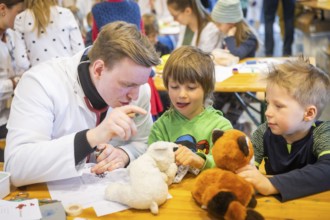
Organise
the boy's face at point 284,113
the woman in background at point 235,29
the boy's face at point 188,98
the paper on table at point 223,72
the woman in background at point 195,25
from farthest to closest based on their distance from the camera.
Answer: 1. the woman in background at point 195,25
2. the woman in background at point 235,29
3. the paper on table at point 223,72
4. the boy's face at point 188,98
5. the boy's face at point 284,113

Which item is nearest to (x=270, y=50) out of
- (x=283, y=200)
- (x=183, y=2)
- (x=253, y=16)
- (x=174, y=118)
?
(x=253, y=16)

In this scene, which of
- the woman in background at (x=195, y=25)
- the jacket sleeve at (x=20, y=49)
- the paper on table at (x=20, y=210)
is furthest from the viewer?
the woman in background at (x=195, y=25)

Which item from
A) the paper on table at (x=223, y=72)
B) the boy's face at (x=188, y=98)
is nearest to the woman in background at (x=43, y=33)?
the paper on table at (x=223, y=72)

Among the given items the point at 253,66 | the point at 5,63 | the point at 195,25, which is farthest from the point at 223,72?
the point at 5,63

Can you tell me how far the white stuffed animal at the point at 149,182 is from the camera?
1.10m

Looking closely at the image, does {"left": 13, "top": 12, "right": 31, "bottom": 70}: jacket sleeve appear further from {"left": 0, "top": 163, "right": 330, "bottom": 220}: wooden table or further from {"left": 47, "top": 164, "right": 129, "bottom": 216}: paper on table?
{"left": 0, "top": 163, "right": 330, "bottom": 220}: wooden table

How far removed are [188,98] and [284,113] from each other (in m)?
0.40

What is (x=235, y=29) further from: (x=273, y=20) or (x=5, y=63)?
(x=273, y=20)

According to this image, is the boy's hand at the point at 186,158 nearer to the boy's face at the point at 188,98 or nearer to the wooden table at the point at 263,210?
the wooden table at the point at 263,210

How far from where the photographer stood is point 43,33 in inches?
116

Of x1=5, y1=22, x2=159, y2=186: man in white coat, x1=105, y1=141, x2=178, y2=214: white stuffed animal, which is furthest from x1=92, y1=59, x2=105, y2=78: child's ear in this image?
x1=105, y1=141, x2=178, y2=214: white stuffed animal

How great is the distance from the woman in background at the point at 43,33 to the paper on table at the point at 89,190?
5.91 ft

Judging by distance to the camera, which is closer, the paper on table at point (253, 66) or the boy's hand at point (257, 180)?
the boy's hand at point (257, 180)

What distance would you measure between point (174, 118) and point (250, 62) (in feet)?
5.07
